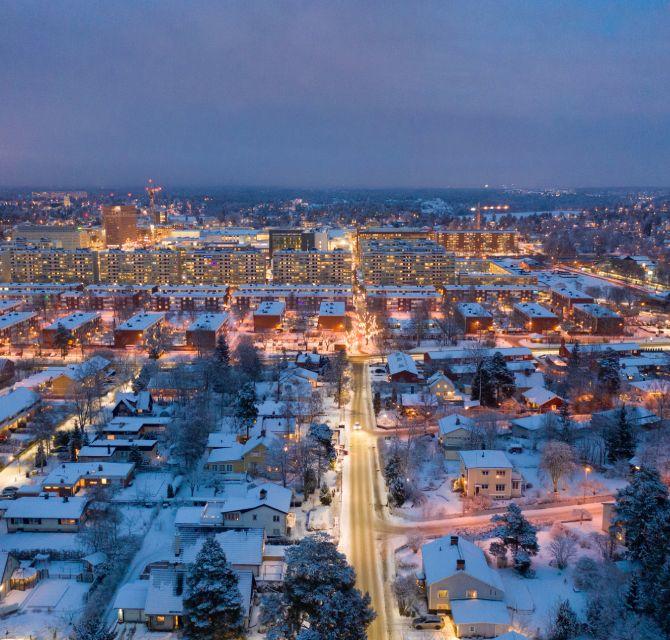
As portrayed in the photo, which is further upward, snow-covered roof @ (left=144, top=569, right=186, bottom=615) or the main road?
snow-covered roof @ (left=144, top=569, right=186, bottom=615)

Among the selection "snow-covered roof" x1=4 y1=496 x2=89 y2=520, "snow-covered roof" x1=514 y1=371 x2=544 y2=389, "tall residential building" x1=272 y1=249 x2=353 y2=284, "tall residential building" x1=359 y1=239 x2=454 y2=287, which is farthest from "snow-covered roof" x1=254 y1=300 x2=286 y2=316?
"snow-covered roof" x1=4 y1=496 x2=89 y2=520

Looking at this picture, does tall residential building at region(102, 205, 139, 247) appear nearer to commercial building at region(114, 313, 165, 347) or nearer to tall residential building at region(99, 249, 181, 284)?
tall residential building at region(99, 249, 181, 284)

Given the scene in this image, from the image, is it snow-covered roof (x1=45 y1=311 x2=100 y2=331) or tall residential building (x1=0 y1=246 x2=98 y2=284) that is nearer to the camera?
snow-covered roof (x1=45 y1=311 x2=100 y2=331)

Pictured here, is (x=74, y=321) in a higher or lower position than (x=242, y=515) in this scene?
higher

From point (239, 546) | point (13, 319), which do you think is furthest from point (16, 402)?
point (13, 319)

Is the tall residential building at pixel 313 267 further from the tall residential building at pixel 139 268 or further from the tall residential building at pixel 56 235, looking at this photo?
the tall residential building at pixel 56 235

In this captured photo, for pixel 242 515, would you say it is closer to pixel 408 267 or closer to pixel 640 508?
pixel 640 508
